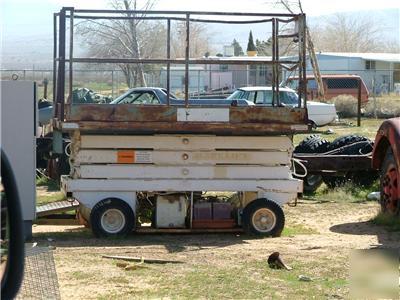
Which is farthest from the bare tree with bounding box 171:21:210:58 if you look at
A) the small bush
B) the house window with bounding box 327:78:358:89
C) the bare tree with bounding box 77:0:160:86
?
the house window with bounding box 327:78:358:89

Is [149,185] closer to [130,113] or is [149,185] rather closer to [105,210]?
[105,210]

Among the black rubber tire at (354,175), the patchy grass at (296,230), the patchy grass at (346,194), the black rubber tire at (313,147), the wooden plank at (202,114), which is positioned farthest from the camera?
the black rubber tire at (313,147)

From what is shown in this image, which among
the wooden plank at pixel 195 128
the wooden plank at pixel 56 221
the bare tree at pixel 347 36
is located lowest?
the wooden plank at pixel 56 221

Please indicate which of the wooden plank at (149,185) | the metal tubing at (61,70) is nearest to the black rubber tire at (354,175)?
the wooden plank at (149,185)

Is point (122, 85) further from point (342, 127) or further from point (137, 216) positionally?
point (137, 216)

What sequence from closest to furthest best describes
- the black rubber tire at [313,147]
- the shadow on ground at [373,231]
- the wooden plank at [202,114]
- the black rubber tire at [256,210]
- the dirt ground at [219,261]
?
the dirt ground at [219,261]
the shadow on ground at [373,231]
the wooden plank at [202,114]
the black rubber tire at [256,210]
the black rubber tire at [313,147]

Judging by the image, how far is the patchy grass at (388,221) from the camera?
1033 cm

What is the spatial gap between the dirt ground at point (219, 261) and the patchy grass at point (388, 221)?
94mm

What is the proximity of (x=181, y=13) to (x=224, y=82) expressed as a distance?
2038 cm

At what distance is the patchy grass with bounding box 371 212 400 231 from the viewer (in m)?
10.3

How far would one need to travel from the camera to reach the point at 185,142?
10047mm

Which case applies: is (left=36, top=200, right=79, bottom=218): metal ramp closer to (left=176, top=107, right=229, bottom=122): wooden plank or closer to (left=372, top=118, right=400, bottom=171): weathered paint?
(left=176, top=107, right=229, bottom=122): wooden plank

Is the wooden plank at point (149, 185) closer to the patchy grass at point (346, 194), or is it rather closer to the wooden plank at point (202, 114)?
the wooden plank at point (202, 114)

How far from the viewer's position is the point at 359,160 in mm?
13977
